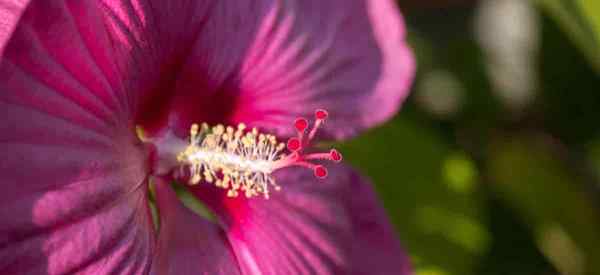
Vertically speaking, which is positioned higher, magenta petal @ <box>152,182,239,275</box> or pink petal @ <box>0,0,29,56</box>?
pink petal @ <box>0,0,29,56</box>

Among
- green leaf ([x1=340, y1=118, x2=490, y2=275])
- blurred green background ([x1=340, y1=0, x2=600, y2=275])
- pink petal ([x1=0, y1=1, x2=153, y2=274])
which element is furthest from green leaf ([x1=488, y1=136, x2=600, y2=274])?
pink petal ([x1=0, y1=1, x2=153, y2=274])

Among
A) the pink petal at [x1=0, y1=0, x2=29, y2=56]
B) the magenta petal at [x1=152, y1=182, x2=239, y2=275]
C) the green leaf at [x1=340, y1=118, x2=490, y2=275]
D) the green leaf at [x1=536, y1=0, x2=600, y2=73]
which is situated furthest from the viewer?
the green leaf at [x1=340, y1=118, x2=490, y2=275]

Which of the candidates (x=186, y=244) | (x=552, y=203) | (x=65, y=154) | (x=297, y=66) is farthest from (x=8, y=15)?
(x=552, y=203)

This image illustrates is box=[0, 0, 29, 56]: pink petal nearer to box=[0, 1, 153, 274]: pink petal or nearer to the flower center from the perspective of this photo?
box=[0, 1, 153, 274]: pink petal

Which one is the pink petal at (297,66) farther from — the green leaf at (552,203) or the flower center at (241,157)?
the green leaf at (552,203)

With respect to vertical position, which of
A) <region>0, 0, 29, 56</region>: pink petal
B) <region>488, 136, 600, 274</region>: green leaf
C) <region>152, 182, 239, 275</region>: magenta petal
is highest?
<region>0, 0, 29, 56</region>: pink petal

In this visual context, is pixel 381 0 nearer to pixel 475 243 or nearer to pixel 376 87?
pixel 376 87

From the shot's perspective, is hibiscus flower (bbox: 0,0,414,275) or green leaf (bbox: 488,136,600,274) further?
green leaf (bbox: 488,136,600,274)

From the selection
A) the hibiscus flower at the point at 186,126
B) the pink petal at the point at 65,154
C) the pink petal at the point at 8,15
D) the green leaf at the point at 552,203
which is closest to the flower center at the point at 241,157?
the hibiscus flower at the point at 186,126

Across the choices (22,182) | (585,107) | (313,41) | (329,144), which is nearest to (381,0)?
(313,41)
